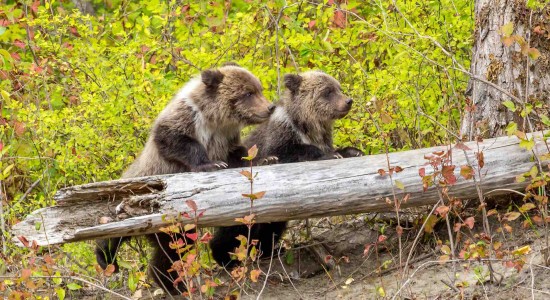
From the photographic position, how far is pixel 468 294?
6121mm

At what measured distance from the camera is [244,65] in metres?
9.08

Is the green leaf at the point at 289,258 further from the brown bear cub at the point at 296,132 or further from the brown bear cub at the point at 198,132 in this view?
the brown bear cub at the point at 198,132

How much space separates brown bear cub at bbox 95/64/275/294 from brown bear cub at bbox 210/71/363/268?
11.7 inches

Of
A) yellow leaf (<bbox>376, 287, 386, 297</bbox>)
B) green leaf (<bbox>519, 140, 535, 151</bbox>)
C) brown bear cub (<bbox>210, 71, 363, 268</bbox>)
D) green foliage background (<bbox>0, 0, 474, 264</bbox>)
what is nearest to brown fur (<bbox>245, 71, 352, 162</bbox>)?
brown bear cub (<bbox>210, 71, 363, 268</bbox>)

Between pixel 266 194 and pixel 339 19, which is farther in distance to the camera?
pixel 339 19

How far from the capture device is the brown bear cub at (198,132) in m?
7.12

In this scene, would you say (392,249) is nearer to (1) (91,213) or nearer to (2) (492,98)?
(2) (492,98)

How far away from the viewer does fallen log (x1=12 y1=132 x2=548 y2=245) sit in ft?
20.4

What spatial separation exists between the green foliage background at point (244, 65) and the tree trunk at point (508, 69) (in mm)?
824

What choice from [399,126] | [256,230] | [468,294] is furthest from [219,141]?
[468,294]

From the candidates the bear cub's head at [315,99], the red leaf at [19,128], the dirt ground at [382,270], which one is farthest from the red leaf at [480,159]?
the red leaf at [19,128]

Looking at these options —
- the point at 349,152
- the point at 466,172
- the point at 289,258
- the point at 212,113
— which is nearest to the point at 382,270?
the point at 289,258

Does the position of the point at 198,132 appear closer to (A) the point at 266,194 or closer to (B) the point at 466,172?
(A) the point at 266,194

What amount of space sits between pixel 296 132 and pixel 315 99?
1.56ft
